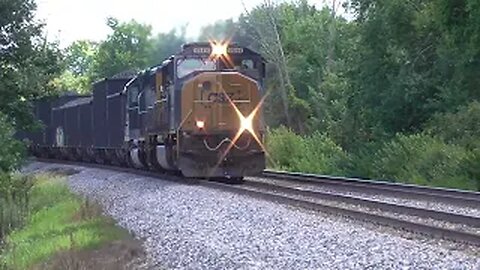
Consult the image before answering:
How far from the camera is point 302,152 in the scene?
33969 mm

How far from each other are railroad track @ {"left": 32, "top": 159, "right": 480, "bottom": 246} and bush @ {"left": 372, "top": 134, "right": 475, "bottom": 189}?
1.91 m

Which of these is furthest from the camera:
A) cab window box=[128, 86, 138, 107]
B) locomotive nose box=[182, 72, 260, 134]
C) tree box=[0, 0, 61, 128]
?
cab window box=[128, 86, 138, 107]

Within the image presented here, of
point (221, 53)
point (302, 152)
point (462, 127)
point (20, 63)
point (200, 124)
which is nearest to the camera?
point (200, 124)

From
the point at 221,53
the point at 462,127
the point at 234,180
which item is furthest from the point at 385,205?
the point at 462,127

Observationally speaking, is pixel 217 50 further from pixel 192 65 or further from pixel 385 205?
pixel 385 205

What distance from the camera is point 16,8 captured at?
96.1ft

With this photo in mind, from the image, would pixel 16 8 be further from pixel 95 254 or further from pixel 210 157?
pixel 95 254

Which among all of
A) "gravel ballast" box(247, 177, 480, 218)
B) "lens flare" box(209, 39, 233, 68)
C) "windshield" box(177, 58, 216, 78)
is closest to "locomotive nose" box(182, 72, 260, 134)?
"windshield" box(177, 58, 216, 78)

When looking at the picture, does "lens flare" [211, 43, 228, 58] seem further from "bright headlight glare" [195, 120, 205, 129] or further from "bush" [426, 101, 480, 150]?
"bush" [426, 101, 480, 150]

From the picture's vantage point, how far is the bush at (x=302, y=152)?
31.3m

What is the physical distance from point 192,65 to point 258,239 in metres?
11.8

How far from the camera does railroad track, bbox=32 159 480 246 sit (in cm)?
1174

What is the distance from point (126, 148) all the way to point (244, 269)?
21896mm

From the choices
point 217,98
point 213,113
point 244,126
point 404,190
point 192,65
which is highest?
point 192,65
